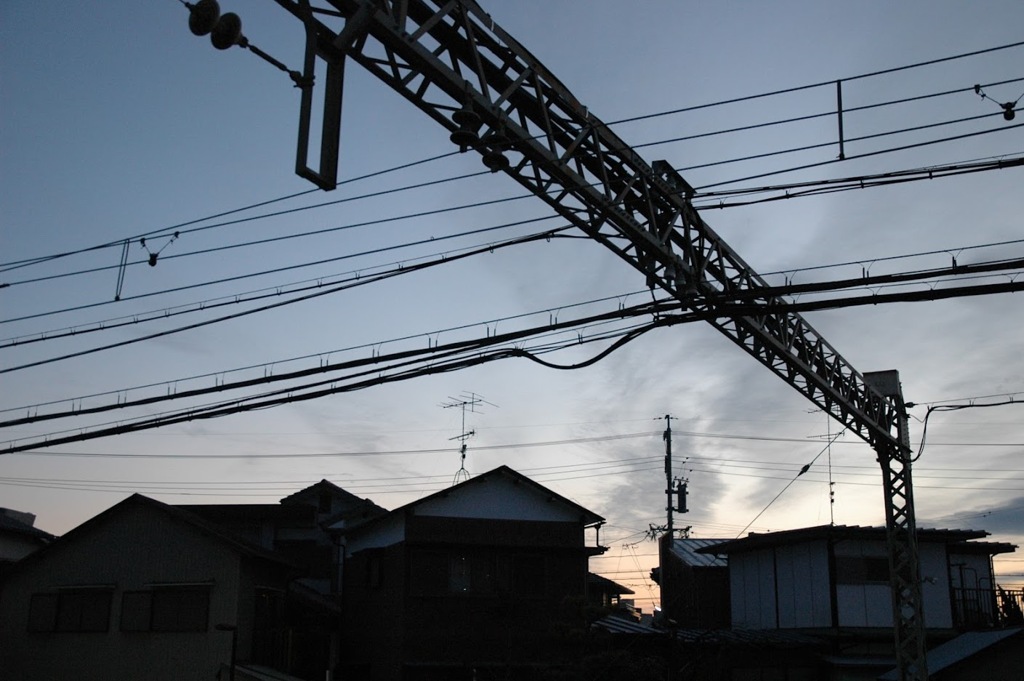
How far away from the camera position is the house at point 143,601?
83.9 feet

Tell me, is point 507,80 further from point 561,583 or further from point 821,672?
point 821,672

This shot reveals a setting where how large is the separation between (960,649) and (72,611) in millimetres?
24039

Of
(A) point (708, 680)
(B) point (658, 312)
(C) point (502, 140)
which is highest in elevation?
(C) point (502, 140)

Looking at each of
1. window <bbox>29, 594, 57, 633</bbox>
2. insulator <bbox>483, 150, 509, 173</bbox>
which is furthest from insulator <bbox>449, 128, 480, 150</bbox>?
window <bbox>29, 594, 57, 633</bbox>

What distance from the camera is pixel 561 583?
29.2 m

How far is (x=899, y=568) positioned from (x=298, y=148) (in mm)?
17000

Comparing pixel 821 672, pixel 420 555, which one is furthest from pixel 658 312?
pixel 821 672

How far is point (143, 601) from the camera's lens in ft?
86.6


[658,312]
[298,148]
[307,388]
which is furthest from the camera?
[307,388]

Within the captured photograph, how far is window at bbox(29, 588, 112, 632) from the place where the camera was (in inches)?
1054

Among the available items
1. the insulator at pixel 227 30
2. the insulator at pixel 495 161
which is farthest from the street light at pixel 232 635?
the insulator at pixel 227 30

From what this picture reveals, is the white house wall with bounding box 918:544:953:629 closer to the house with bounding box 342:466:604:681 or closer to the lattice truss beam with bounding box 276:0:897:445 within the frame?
the house with bounding box 342:466:604:681

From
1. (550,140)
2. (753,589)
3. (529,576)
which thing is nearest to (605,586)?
(753,589)

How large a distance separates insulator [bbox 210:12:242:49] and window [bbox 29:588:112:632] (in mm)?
22364
